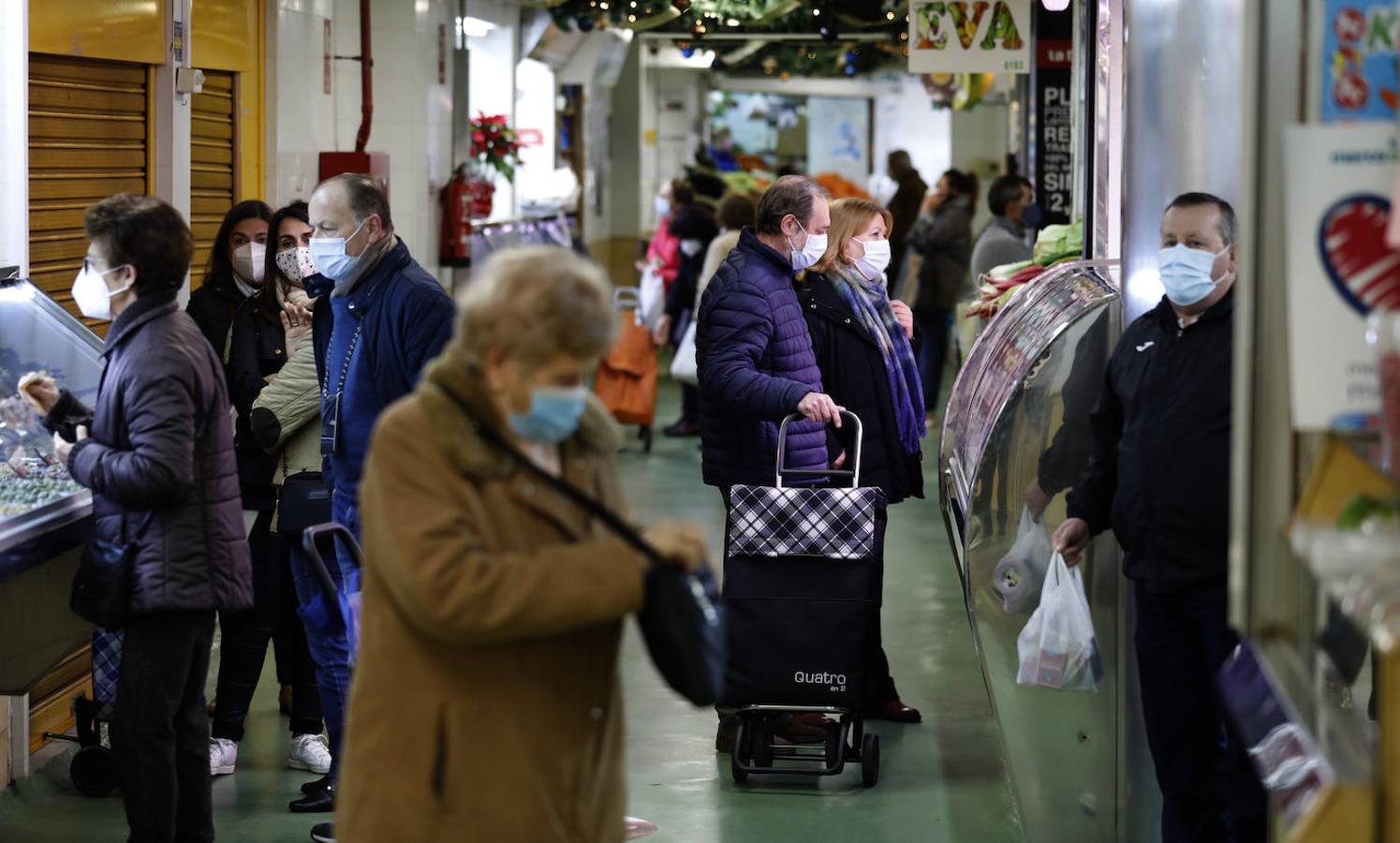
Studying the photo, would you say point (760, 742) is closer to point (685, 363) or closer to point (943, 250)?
point (685, 363)

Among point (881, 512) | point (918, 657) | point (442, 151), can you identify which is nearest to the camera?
point (881, 512)

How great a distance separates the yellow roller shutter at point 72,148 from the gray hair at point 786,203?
2.14 metres

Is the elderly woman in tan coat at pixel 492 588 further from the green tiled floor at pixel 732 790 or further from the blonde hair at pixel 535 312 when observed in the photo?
the green tiled floor at pixel 732 790

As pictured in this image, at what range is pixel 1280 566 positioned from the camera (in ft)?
8.04

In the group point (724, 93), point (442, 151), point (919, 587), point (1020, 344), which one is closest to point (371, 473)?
point (1020, 344)

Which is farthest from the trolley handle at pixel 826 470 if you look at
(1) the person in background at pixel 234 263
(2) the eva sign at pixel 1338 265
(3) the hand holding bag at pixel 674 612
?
(2) the eva sign at pixel 1338 265

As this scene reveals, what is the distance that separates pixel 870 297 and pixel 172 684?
280 cm

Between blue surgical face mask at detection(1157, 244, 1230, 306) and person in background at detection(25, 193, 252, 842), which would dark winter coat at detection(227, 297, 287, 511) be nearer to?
person in background at detection(25, 193, 252, 842)

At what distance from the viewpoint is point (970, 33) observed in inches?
389

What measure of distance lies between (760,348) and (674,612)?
120 inches

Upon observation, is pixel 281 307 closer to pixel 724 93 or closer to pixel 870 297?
pixel 870 297

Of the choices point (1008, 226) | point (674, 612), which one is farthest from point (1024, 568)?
point (1008, 226)

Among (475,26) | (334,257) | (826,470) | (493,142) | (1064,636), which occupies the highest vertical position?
(475,26)

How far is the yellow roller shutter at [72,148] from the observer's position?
5.61m
